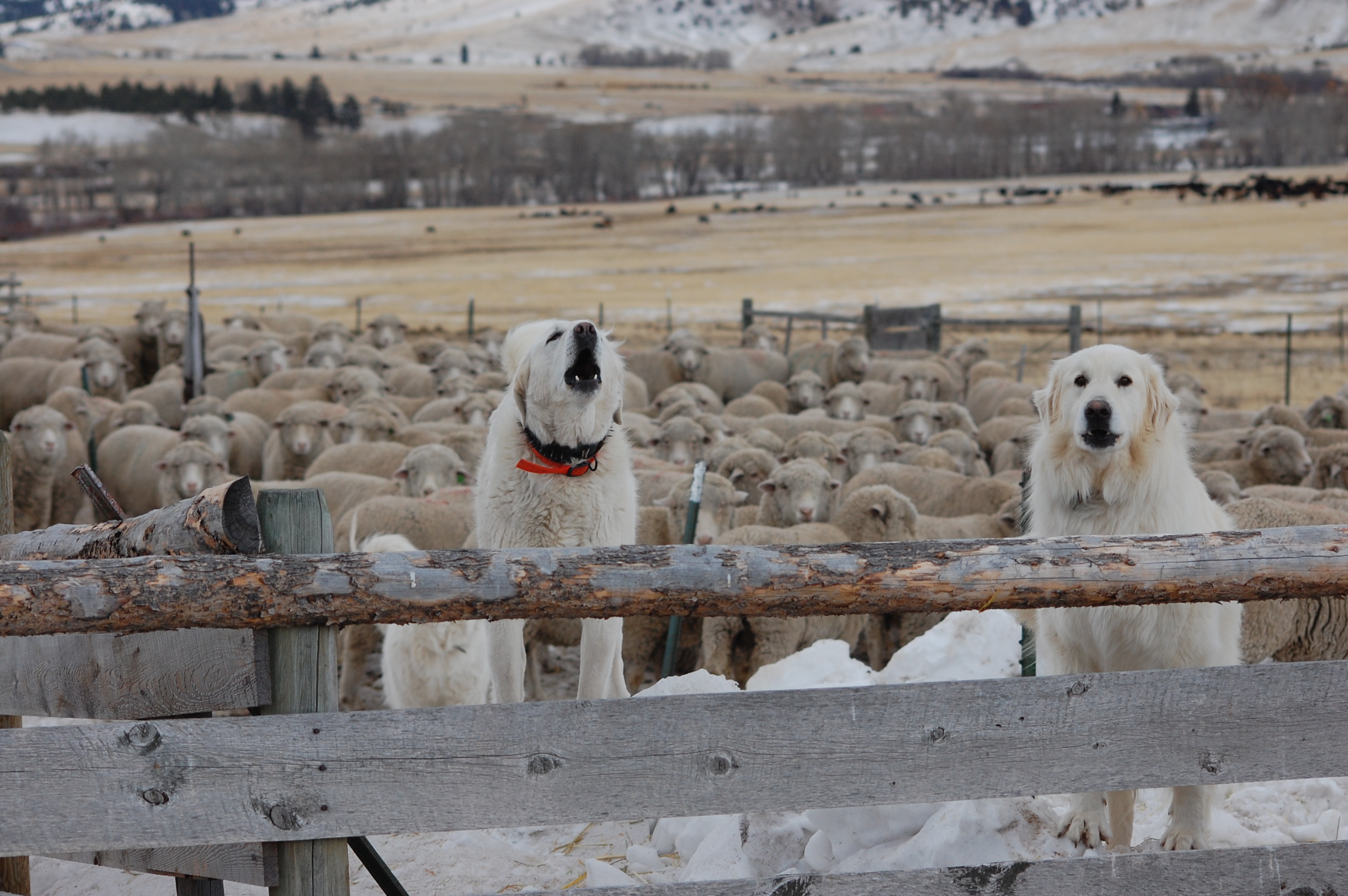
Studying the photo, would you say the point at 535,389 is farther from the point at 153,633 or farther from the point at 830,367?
the point at 830,367

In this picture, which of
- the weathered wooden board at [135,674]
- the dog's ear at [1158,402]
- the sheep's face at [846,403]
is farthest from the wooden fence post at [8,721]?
the sheep's face at [846,403]

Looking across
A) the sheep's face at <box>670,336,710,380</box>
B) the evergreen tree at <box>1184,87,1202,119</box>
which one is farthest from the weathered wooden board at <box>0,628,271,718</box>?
the evergreen tree at <box>1184,87,1202,119</box>

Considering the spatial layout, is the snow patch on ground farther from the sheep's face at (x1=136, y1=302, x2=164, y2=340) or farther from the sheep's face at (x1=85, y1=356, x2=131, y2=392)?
the sheep's face at (x1=136, y1=302, x2=164, y2=340)

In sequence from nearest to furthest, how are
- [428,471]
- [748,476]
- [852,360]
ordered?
[428,471] < [748,476] < [852,360]

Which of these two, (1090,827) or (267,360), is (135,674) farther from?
(267,360)

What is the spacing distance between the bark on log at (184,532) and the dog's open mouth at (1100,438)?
2868 millimetres

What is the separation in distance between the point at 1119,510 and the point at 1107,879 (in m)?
1.77

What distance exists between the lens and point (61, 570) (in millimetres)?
2383

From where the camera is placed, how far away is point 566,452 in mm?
4793

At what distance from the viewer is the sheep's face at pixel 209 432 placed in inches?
446

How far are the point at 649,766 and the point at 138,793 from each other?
1.06 meters

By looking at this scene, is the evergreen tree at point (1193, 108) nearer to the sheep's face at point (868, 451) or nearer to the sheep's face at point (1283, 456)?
the sheep's face at point (1283, 456)

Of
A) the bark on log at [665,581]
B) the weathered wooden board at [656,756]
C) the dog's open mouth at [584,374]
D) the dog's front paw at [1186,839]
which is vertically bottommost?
the dog's front paw at [1186,839]

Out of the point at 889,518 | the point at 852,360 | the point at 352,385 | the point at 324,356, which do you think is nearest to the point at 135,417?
the point at 352,385
